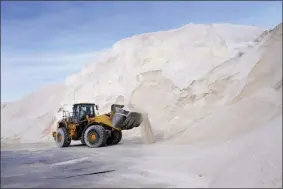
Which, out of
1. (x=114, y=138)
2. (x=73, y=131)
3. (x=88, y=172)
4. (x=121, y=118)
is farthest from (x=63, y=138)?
(x=88, y=172)

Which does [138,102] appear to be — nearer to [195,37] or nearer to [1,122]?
[195,37]

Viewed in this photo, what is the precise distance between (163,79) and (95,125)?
1116cm

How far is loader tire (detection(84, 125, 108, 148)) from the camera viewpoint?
16.2 meters

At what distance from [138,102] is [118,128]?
10.1 m

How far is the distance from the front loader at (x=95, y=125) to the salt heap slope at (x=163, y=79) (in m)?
3.23

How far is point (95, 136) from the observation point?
53.8ft

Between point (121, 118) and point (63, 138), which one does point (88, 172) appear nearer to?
point (121, 118)

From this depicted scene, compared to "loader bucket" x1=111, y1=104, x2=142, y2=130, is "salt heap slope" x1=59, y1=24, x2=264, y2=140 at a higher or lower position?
higher

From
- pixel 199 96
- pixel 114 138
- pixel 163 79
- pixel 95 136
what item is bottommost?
pixel 114 138

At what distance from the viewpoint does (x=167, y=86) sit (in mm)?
26344

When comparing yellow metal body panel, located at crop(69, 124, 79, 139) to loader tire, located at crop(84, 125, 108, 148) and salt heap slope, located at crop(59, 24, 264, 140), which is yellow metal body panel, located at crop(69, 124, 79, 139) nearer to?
loader tire, located at crop(84, 125, 108, 148)

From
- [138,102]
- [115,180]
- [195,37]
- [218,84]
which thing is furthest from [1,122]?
[115,180]

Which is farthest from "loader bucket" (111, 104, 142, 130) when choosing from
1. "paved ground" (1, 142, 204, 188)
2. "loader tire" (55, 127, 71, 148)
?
"paved ground" (1, 142, 204, 188)

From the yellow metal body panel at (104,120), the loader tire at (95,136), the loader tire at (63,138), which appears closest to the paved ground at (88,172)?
the loader tire at (95,136)
